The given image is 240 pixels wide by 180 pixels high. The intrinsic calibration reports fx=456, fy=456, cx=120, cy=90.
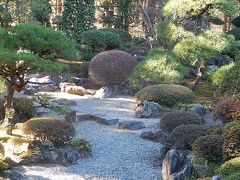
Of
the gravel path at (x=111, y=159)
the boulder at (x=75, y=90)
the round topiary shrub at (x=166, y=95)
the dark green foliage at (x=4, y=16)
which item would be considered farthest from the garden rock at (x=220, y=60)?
the dark green foliage at (x=4, y=16)

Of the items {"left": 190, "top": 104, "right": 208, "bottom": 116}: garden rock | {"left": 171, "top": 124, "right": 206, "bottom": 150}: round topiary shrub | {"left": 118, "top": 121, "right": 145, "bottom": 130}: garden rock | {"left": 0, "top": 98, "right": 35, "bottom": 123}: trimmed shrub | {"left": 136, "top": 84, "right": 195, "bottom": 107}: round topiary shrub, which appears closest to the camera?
{"left": 171, "top": 124, "right": 206, "bottom": 150}: round topiary shrub

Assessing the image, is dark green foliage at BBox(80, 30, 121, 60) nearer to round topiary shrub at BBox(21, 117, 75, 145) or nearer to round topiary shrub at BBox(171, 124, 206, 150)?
round topiary shrub at BBox(21, 117, 75, 145)

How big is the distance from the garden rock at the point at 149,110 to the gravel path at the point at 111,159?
0.87ft

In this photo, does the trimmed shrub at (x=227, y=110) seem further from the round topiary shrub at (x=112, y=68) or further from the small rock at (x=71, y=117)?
the round topiary shrub at (x=112, y=68)

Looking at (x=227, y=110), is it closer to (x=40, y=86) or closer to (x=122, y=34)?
(x=40, y=86)

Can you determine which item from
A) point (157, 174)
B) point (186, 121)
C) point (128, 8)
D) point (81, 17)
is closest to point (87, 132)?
point (186, 121)

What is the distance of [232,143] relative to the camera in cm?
691

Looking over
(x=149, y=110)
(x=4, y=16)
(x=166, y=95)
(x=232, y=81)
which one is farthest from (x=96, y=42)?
(x=232, y=81)

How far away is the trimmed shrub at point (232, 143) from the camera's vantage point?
6891 mm

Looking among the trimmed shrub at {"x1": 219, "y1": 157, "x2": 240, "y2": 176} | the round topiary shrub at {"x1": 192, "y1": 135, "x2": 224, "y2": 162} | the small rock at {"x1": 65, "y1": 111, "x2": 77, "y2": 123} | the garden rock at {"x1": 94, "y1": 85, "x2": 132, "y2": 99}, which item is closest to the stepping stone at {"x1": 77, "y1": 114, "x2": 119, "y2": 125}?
the small rock at {"x1": 65, "y1": 111, "x2": 77, "y2": 123}

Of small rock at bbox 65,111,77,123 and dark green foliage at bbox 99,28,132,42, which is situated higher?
dark green foliage at bbox 99,28,132,42

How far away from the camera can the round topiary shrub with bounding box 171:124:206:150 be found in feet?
27.4

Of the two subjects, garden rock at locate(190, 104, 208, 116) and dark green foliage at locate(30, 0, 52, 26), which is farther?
dark green foliage at locate(30, 0, 52, 26)

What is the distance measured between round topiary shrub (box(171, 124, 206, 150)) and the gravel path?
53 centimetres
